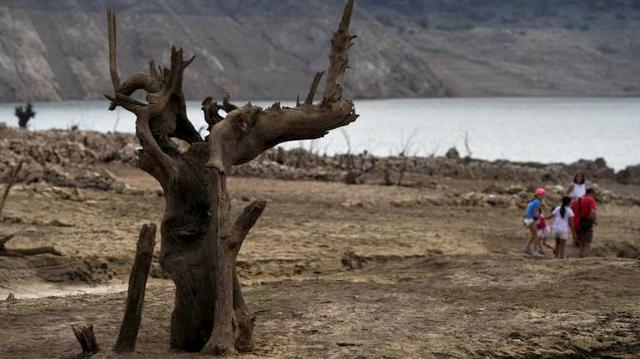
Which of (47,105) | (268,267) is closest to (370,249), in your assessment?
(268,267)

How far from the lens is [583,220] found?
1797 cm

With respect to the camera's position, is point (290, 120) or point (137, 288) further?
point (290, 120)

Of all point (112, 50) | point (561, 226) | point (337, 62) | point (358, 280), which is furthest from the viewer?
point (561, 226)

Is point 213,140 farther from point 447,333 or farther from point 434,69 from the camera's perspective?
point 434,69

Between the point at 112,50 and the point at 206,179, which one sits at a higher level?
the point at 112,50

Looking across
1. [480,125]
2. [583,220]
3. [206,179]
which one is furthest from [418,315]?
[480,125]

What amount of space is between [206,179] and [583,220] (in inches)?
341

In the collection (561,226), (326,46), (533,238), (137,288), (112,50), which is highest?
(326,46)

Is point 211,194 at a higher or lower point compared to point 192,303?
higher

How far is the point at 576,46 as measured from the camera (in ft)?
414

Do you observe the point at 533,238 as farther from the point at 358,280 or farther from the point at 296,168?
the point at 296,168

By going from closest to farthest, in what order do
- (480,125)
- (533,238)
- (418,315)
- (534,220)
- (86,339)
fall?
(86,339) → (418,315) → (534,220) → (533,238) → (480,125)

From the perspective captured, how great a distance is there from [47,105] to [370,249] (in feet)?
259

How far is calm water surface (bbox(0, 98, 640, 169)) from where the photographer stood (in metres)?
60.1
